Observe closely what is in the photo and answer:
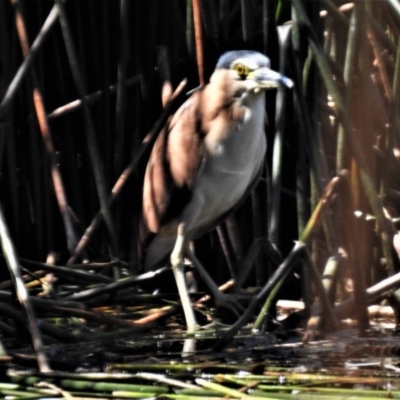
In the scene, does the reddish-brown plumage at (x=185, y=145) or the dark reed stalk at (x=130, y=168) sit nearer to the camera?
the dark reed stalk at (x=130, y=168)

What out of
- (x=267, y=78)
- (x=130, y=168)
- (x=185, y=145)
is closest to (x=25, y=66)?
(x=130, y=168)

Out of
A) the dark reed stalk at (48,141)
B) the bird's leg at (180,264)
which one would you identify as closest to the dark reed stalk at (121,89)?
the dark reed stalk at (48,141)

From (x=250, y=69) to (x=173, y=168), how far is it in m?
0.52

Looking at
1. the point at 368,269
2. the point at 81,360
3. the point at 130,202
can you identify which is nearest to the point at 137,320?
the point at 81,360

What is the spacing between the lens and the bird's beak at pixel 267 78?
3.68 metres

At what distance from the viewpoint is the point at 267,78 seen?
3.87 metres

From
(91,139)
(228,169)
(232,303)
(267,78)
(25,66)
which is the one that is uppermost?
(25,66)

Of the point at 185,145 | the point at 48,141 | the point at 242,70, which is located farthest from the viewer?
the point at 185,145

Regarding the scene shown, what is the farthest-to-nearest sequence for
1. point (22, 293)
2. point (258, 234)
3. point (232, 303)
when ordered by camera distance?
point (258, 234)
point (232, 303)
point (22, 293)

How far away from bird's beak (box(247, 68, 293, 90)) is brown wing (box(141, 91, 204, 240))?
0.33 meters

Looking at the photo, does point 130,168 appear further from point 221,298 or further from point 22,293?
point 22,293

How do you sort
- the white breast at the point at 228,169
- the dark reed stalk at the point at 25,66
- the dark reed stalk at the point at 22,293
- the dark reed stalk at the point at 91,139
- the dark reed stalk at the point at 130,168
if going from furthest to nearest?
the white breast at the point at 228,169, the dark reed stalk at the point at 130,168, the dark reed stalk at the point at 91,139, the dark reed stalk at the point at 25,66, the dark reed stalk at the point at 22,293

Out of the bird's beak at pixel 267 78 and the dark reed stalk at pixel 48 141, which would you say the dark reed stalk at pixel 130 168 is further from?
the bird's beak at pixel 267 78

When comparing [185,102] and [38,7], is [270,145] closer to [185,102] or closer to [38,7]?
[185,102]
